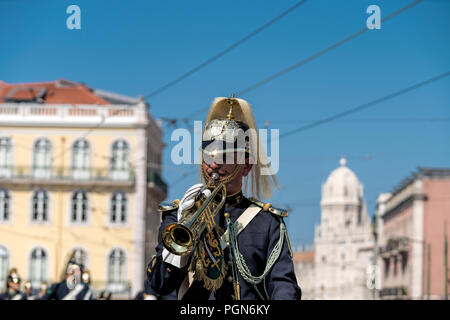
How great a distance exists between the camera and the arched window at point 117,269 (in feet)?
186

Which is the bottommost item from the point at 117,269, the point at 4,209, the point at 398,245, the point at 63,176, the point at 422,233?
the point at 117,269

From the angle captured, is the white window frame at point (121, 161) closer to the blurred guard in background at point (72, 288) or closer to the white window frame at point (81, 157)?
the white window frame at point (81, 157)

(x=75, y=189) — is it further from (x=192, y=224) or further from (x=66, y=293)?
(x=192, y=224)

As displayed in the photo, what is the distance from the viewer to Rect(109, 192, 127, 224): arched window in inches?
2304

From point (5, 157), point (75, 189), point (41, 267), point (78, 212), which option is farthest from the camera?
point (5, 157)

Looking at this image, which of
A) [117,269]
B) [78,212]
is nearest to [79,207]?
[78,212]

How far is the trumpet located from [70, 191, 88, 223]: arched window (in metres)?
53.5

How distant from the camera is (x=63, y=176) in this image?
193ft

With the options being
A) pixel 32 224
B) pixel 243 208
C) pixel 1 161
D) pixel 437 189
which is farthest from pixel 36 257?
pixel 243 208

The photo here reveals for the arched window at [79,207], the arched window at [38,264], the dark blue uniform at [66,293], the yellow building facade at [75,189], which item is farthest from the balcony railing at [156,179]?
the dark blue uniform at [66,293]

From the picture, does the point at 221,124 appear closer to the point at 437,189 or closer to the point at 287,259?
the point at 287,259

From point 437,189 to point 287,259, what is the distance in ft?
247

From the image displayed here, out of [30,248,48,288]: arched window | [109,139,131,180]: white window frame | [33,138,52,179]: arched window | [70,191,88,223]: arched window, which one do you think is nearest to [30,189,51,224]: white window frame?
[33,138,52,179]: arched window

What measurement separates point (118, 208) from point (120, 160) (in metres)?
2.78
